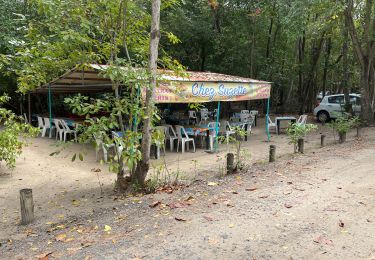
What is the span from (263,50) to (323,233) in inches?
724

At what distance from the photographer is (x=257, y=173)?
6.29 metres

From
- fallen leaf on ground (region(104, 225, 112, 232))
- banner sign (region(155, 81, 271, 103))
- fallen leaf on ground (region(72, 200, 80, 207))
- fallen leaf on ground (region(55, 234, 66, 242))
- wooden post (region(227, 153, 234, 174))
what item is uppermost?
banner sign (region(155, 81, 271, 103))

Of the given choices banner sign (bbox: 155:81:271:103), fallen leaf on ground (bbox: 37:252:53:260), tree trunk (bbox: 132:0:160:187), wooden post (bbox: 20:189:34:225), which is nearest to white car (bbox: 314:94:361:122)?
banner sign (bbox: 155:81:271:103)

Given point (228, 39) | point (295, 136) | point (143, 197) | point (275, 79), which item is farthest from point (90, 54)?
point (275, 79)

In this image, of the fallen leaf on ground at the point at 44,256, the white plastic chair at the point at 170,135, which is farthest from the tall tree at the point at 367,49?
the fallen leaf on ground at the point at 44,256

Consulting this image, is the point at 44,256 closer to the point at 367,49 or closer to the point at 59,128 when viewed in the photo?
the point at 59,128

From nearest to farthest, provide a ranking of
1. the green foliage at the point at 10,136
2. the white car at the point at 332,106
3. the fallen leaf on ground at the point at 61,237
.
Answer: the fallen leaf on ground at the point at 61,237
the green foliage at the point at 10,136
the white car at the point at 332,106

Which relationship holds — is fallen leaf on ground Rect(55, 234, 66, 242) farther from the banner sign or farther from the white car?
the white car

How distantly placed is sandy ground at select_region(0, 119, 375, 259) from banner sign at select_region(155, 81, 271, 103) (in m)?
2.01

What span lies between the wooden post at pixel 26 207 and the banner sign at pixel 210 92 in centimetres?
344

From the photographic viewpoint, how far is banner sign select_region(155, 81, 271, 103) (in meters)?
8.00

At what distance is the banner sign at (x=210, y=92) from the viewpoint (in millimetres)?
8000

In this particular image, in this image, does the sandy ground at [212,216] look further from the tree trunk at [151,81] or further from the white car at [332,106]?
the white car at [332,106]

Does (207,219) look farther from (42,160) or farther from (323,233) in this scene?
(42,160)
